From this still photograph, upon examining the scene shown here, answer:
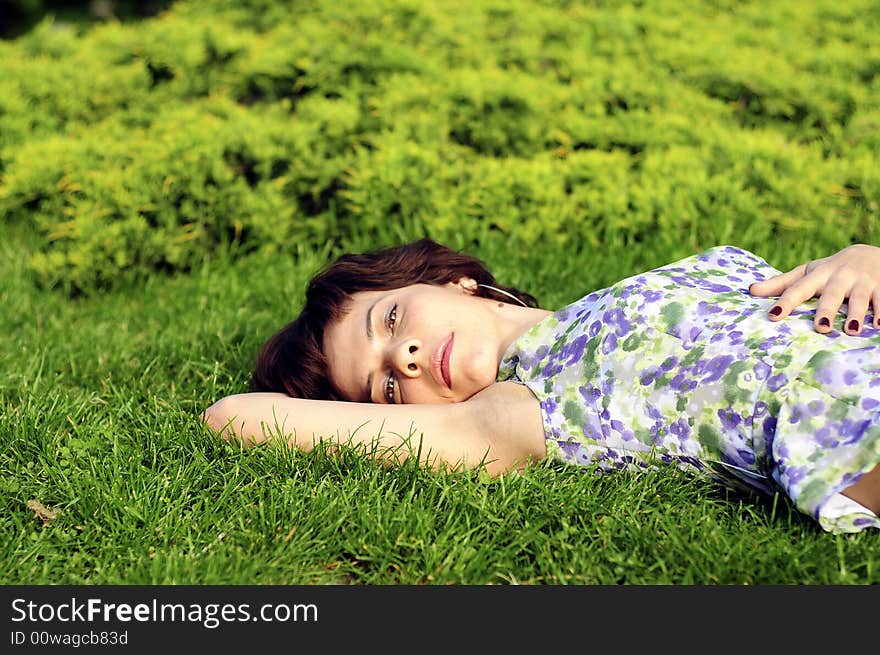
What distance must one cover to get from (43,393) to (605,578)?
2.16 m

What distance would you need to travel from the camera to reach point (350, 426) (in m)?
2.94

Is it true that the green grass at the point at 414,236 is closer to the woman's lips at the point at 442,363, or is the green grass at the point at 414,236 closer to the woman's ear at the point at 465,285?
the woman's lips at the point at 442,363

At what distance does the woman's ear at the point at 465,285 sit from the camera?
3.51m

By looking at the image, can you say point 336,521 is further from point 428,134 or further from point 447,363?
point 428,134

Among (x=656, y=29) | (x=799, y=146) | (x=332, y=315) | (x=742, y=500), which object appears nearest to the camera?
(x=742, y=500)

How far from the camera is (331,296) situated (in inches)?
131

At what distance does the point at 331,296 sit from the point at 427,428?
2.26 ft

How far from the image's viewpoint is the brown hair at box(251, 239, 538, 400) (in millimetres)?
3293

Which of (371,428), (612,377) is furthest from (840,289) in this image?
(371,428)

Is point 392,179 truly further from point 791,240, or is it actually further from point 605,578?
point 605,578

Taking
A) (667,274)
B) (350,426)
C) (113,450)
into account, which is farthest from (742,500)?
(113,450)

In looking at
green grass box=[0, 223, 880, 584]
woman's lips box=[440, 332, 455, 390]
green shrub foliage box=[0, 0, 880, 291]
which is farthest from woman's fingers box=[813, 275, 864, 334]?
green shrub foliage box=[0, 0, 880, 291]

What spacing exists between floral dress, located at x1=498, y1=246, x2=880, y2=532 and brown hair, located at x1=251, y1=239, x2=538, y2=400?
0.56m

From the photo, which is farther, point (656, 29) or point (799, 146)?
point (656, 29)
